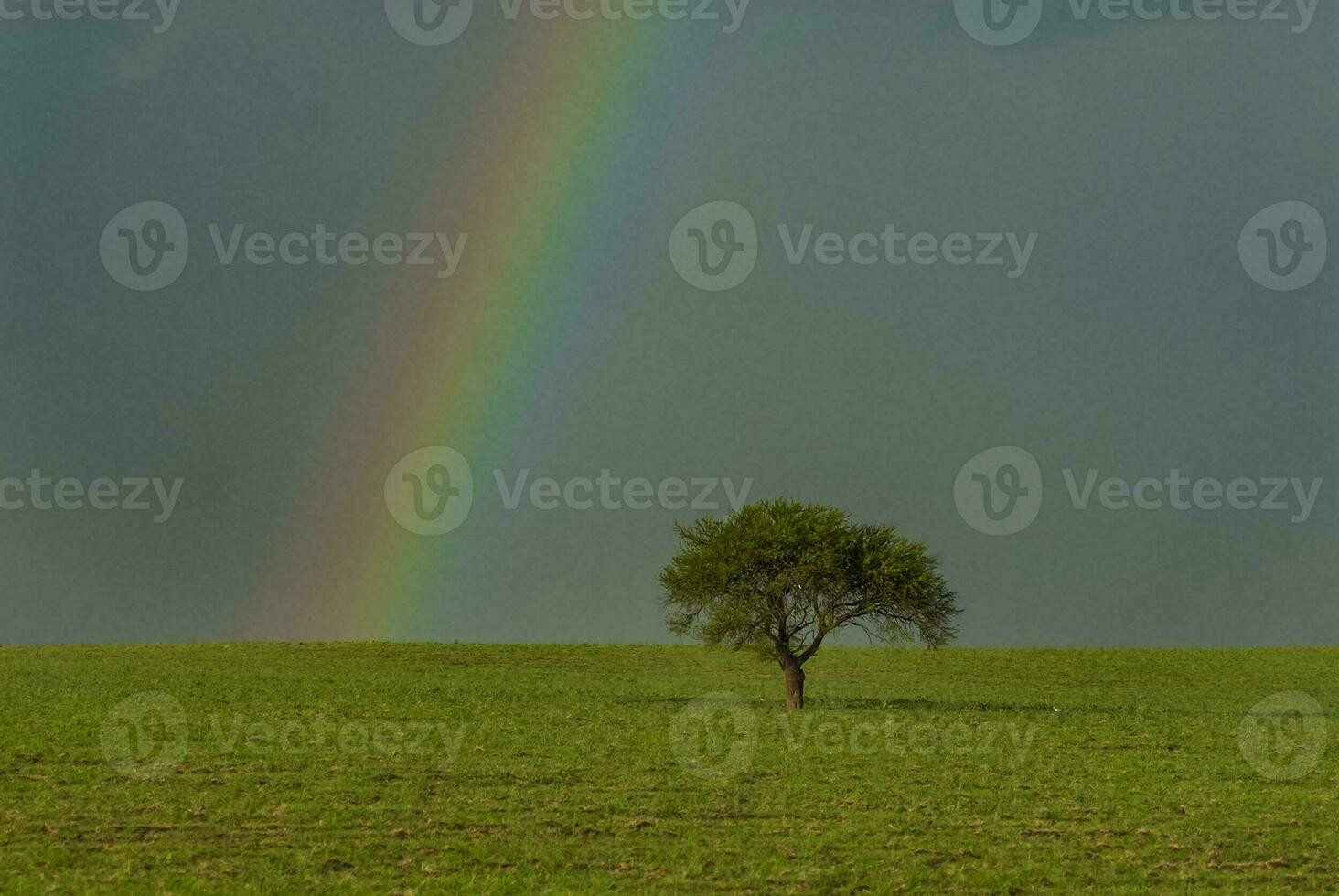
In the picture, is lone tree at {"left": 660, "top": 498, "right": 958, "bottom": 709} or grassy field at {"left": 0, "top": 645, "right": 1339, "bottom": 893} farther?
lone tree at {"left": 660, "top": 498, "right": 958, "bottom": 709}

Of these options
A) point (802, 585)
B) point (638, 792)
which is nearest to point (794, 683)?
point (802, 585)

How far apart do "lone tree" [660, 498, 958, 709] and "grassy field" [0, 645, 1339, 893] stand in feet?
11.4

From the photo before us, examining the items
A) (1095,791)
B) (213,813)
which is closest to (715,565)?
(1095,791)

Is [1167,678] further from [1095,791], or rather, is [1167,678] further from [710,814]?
[710,814]

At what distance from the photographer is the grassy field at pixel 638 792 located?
2523 centimetres

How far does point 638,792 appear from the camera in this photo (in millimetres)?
32812

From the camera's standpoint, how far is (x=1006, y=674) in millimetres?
88875

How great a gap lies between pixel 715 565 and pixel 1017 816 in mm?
26923

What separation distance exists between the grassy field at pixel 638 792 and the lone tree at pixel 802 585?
3473 millimetres

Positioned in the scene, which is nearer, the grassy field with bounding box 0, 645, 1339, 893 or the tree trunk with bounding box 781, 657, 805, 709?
the grassy field with bounding box 0, 645, 1339, 893

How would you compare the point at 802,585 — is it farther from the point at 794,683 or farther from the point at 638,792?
the point at 638,792

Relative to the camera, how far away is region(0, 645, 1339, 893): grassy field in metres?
25.2

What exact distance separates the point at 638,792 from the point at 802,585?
24.1 m

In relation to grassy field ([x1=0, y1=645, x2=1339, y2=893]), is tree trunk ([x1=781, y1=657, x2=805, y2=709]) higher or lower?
higher
